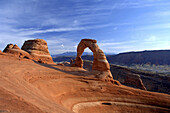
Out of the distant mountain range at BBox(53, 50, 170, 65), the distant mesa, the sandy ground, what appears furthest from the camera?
the distant mountain range at BBox(53, 50, 170, 65)

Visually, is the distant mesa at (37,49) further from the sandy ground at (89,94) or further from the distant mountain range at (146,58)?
the distant mountain range at (146,58)

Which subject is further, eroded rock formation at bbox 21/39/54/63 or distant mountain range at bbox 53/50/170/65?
distant mountain range at bbox 53/50/170/65

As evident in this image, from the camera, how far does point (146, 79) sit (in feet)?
157

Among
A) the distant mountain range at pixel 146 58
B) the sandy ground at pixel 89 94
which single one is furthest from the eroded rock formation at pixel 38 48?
the distant mountain range at pixel 146 58

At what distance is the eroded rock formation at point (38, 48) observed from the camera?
2910 cm

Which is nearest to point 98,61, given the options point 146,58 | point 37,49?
point 37,49

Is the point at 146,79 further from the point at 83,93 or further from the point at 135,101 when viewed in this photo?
the point at 83,93

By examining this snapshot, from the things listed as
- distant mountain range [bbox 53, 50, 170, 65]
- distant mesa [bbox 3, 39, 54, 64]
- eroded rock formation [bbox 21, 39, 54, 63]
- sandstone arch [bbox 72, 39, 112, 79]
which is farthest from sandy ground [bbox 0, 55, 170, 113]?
distant mountain range [bbox 53, 50, 170, 65]

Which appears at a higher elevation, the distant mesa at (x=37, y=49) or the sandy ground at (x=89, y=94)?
the distant mesa at (x=37, y=49)

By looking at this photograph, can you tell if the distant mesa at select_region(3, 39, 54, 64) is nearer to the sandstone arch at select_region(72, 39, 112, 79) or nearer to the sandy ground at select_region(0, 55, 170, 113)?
the sandy ground at select_region(0, 55, 170, 113)

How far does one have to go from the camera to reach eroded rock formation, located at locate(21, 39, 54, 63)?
29.1m

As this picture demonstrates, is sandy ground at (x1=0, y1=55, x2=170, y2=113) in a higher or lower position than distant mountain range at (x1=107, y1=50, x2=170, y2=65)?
lower

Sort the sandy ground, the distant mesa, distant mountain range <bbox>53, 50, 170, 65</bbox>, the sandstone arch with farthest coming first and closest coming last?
distant mountain range <bbox>53, 50, 170, 65</bbox>, the distant mesa, the sandstone arch, the sandy ground

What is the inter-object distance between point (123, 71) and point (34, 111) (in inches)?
2212
